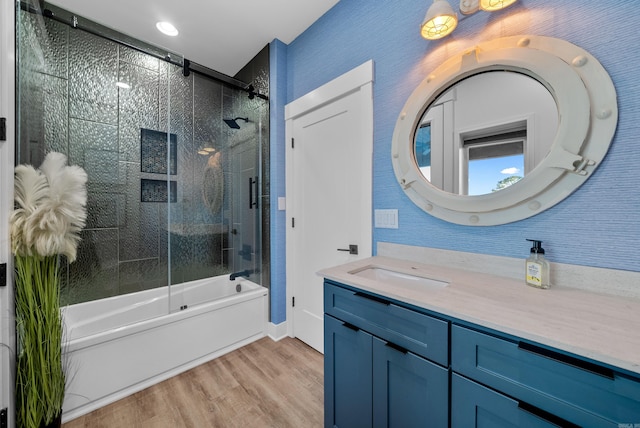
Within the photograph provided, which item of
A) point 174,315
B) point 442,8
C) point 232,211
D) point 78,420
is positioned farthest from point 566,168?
point 78,420

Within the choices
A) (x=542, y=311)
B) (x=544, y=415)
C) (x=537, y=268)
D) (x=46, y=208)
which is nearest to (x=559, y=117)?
(x=537, y=268)

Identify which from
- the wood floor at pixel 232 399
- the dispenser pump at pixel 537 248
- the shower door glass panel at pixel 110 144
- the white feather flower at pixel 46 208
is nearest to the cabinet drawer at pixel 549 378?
the dispenser pump at pixel 537 248

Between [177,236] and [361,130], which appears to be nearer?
[361,130]

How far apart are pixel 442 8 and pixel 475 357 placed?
147 centimetres

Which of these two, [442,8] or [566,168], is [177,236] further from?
[566,168]

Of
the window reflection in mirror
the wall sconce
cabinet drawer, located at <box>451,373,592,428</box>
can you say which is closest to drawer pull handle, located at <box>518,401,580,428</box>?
cabinet drawer, located at <box>451,373,592,428</box>

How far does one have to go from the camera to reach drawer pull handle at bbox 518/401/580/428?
576mm

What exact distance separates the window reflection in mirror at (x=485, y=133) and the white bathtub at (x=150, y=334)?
1.87 meters

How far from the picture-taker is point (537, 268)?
93 cm

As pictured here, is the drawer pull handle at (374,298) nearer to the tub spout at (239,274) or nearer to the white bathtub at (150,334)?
the white bathtub at (150,334)

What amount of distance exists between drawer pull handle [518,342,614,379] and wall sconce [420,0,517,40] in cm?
135

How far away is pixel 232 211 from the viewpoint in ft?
8.60

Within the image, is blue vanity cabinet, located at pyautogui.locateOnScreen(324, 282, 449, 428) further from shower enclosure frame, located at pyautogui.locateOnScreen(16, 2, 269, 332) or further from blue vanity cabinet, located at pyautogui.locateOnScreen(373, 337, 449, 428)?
shower enclosure frame, located at pyautogui.locateOnScreen(16, 2, 269, 332)

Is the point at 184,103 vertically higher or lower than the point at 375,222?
higher
